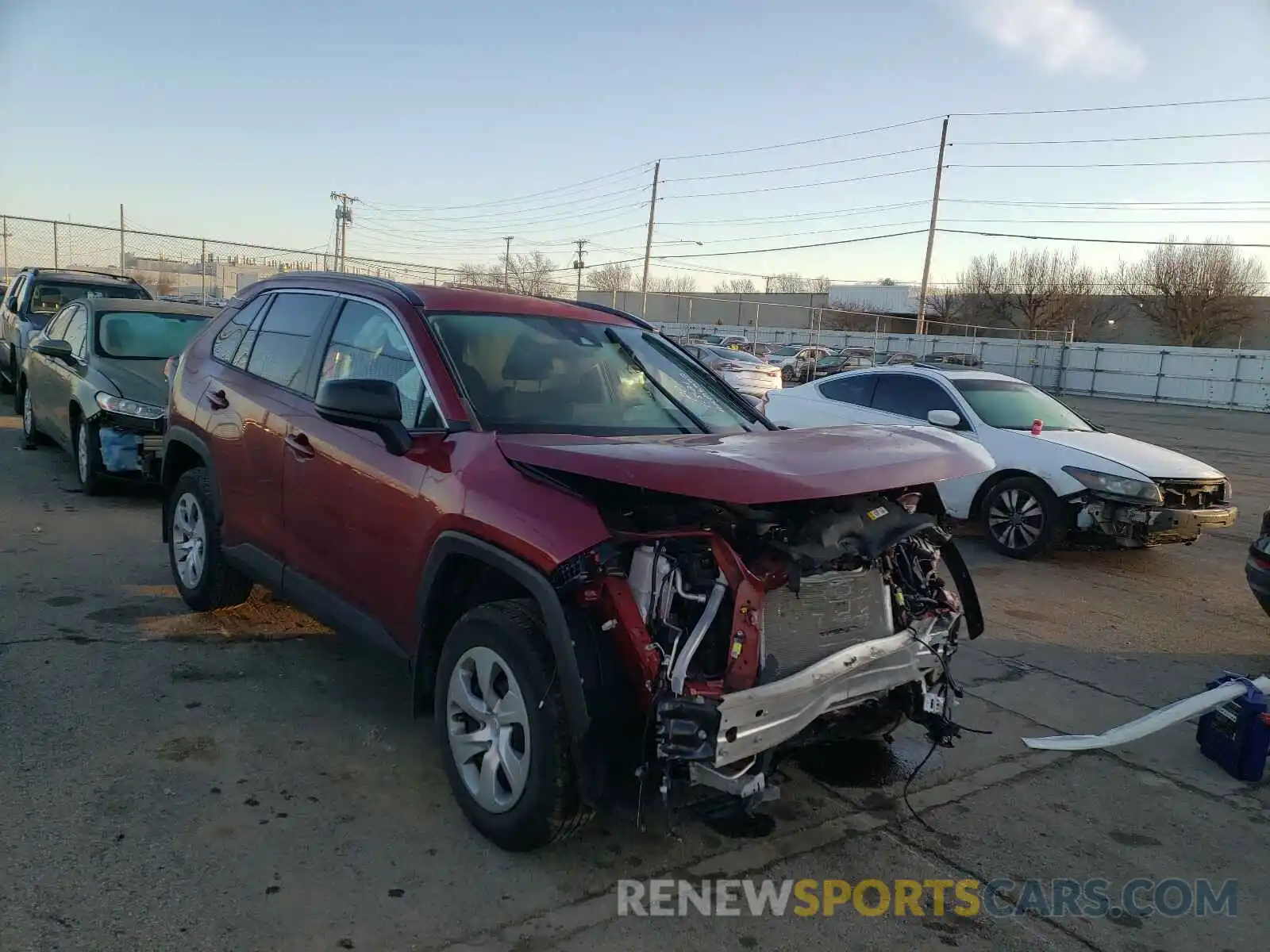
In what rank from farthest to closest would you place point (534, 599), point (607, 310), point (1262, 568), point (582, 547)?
point (1262, 568) < point (607, 310) < point (534, 599) < point (582, 547)

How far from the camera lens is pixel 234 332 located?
5344 millimetres

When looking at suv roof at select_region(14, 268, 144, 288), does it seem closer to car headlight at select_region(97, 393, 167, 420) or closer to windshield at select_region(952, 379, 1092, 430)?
car headlight at select_region(97, 393, 167, 420)

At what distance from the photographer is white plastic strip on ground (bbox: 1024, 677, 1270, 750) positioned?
4250mm

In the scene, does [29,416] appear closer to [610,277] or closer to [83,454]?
[83,454]

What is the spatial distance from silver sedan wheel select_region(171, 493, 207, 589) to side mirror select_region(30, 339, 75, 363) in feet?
13.2

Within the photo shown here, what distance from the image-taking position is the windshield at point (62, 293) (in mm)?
13539

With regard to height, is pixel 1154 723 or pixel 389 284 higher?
pixel 389 284

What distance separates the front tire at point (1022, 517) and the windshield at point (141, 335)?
7.64m

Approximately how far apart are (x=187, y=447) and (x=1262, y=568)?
20.4ft

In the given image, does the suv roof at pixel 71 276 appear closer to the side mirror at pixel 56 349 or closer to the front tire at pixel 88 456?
the side mirror at pixel 56 349

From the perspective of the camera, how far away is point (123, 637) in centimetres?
507

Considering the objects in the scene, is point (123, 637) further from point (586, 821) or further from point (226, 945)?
point (586, 821)

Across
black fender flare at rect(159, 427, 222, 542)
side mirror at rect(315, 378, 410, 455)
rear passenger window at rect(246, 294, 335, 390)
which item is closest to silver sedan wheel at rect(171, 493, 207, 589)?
black fender flare at rect(159, 427, 222, 542)

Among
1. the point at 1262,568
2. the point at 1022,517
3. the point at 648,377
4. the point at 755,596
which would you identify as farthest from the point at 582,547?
the point at 1022,517
